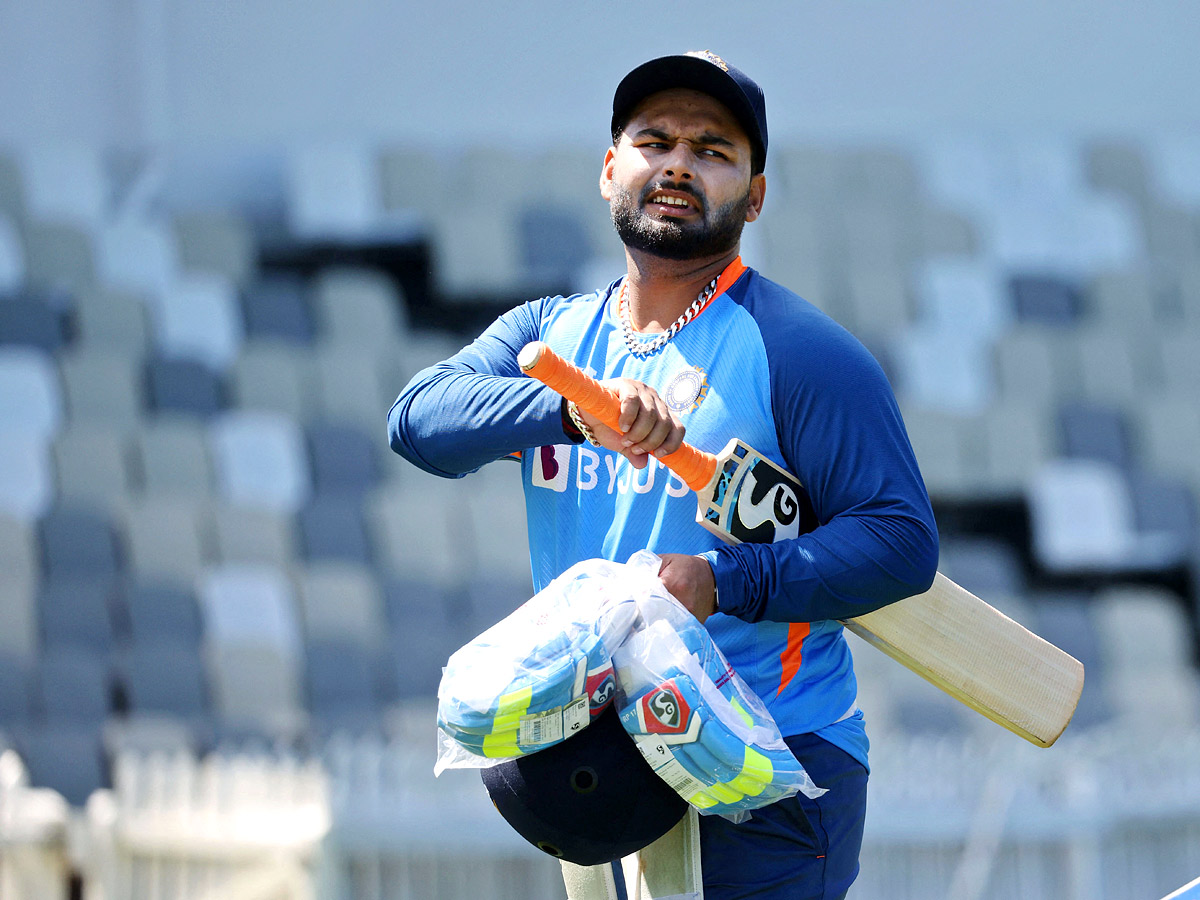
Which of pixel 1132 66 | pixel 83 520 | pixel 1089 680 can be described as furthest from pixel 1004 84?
pixel 83 520

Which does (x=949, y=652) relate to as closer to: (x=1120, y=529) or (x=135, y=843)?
(x=135, y=843)

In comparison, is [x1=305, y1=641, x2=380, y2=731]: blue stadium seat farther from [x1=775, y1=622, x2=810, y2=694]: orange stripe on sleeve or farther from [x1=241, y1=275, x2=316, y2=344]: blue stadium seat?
[x1=775, y1=622, x2=810, y2=694]: orange stripe on sleeve

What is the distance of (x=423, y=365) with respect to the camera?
21.1 feet

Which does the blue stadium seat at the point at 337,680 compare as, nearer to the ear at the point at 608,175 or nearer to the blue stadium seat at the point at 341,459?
the blue stadium seat at the point at 341,459

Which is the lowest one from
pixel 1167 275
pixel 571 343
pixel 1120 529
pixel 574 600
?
pixel 1120 529

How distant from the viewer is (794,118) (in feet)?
29.4

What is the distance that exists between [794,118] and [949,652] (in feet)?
25.7

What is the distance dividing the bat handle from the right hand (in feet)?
0.04

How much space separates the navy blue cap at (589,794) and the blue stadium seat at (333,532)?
452cm

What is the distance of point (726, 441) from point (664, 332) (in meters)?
0.15

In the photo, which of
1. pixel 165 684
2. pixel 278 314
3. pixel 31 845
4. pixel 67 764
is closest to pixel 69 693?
pixel 165 684

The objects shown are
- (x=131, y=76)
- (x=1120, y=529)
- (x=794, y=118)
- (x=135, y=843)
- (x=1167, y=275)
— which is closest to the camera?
(x=135, y=843)

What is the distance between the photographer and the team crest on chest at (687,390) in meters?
1.45

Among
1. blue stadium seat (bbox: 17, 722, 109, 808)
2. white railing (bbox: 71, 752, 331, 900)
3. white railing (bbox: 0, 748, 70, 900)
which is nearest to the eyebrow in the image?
white railing (bbox: 71, 752, 331, 900)
